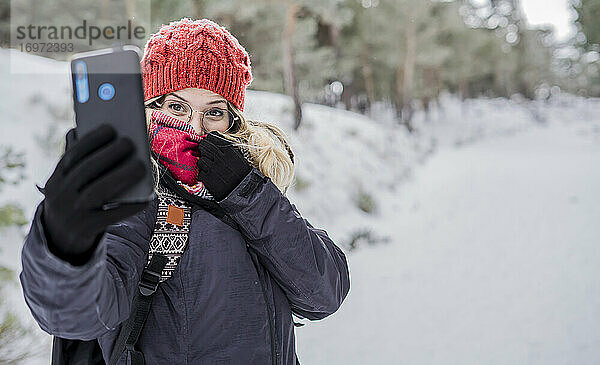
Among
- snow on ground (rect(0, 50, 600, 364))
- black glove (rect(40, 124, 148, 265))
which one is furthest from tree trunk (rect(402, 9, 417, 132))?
black glove (rect(40, 124, 148, 265))

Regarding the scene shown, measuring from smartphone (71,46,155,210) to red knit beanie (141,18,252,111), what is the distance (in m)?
0.58

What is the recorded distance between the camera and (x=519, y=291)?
4430 mm

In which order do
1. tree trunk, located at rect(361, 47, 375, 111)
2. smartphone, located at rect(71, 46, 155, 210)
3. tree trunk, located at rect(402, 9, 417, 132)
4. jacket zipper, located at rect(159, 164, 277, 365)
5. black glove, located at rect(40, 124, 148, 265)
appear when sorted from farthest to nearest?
tree trunk, located at rect(361, 47, 375, 111) → tree trunk, located at rect(402, 9, 417, 132) → jacket zipper, located at rect(159, 164, 277, 365) → smartphone, located at rect(71, 46, 155, 210) → black glove, located at rect(40, 124, 148, 265)

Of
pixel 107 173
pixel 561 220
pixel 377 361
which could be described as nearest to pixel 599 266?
pixel 561 220

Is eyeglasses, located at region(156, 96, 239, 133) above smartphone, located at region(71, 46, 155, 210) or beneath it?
beneath

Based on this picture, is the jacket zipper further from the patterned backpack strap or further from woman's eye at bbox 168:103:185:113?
woman's eye at bbox 168:103:185:113

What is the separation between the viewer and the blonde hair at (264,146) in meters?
1.38

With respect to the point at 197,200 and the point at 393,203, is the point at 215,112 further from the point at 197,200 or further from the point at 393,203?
the point at 393,203

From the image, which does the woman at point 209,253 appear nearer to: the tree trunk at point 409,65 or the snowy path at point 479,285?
the snowy path at point 479,285

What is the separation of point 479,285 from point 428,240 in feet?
4.80

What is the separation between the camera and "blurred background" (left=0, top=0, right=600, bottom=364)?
140 inches

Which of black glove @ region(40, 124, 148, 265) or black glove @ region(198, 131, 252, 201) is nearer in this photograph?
black glove @ region(40, 124, 148, 265)

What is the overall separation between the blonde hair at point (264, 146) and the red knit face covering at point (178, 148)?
90 millimetres

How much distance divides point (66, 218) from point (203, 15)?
27.6ft
